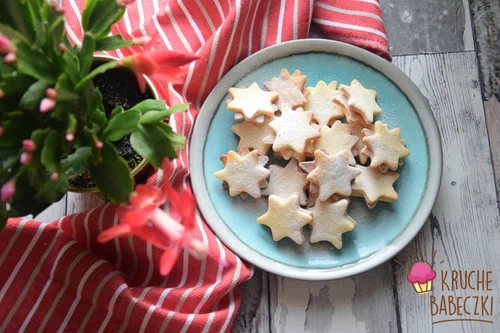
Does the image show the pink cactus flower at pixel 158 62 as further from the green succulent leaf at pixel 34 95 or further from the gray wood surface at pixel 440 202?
the gray wood surface at pixel 440 202

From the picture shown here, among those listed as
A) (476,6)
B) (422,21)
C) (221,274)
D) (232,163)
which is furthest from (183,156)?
(476,6)

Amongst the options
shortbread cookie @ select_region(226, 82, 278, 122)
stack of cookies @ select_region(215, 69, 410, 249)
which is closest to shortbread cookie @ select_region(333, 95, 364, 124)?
stack of cookies @ select_region(215, 69, 410, 249)

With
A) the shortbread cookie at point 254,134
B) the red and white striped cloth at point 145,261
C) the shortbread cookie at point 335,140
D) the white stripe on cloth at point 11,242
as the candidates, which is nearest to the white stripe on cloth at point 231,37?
the red and white striped cloth at point 145,261

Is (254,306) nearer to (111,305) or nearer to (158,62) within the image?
(111,305)

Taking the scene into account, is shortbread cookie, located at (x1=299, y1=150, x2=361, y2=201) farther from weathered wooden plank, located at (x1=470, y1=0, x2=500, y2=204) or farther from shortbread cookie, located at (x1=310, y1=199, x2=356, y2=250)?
weathered wooden plank, located at (x1=470, y1=0, x2=500, y2=204)

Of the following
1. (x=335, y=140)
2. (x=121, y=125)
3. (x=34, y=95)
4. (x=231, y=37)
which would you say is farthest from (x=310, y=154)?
(x=34, y=95)

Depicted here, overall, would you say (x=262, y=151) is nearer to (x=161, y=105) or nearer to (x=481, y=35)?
(x=161, y=105)
